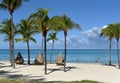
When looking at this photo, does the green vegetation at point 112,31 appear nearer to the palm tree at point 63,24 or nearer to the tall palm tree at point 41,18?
the palm tree at point 63,24

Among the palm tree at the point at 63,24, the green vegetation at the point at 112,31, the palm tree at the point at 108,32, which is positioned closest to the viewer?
the palm tree at the point at 63,24

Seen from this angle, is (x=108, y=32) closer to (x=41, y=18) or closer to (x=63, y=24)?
(x=63, y=24)

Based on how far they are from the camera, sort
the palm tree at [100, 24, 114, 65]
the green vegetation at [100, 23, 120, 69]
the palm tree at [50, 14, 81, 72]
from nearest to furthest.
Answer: the palm tree at [50, 14, 81, 72], the green vegetation at [100, 23, 120, 69], the palm tree at [100, 24, 114, 65]

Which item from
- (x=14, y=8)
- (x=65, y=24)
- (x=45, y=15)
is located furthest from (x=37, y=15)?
(x=14, y=8)

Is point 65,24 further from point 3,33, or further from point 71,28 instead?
point 3,33

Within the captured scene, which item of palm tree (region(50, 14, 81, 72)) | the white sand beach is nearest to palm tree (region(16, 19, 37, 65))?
the white sand beach

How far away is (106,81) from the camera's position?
33375mm

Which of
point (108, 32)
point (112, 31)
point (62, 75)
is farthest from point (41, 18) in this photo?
point (108, 32)

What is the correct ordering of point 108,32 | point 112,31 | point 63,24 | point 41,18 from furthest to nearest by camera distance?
point 108,32 < point 112,31 < point 63,24 < point 41,18

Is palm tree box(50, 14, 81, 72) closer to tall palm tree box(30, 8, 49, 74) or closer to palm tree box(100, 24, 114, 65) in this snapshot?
tall palm tree box(30, 8, 49, 74)

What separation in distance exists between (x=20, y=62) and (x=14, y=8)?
9.47 metres

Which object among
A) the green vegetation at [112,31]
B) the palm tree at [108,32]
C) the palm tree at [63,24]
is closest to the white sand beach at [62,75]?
the palm tree at [63,24]

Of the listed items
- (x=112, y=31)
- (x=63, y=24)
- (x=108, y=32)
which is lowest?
(x=108, y=32)

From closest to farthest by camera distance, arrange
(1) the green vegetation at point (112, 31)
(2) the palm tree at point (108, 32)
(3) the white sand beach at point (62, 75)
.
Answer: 1. (3) the white sand beach at point (62, 75)
2. (1) the green vegetation at point (112, 31)
3. (2) the palm tree at point (108, 32)
